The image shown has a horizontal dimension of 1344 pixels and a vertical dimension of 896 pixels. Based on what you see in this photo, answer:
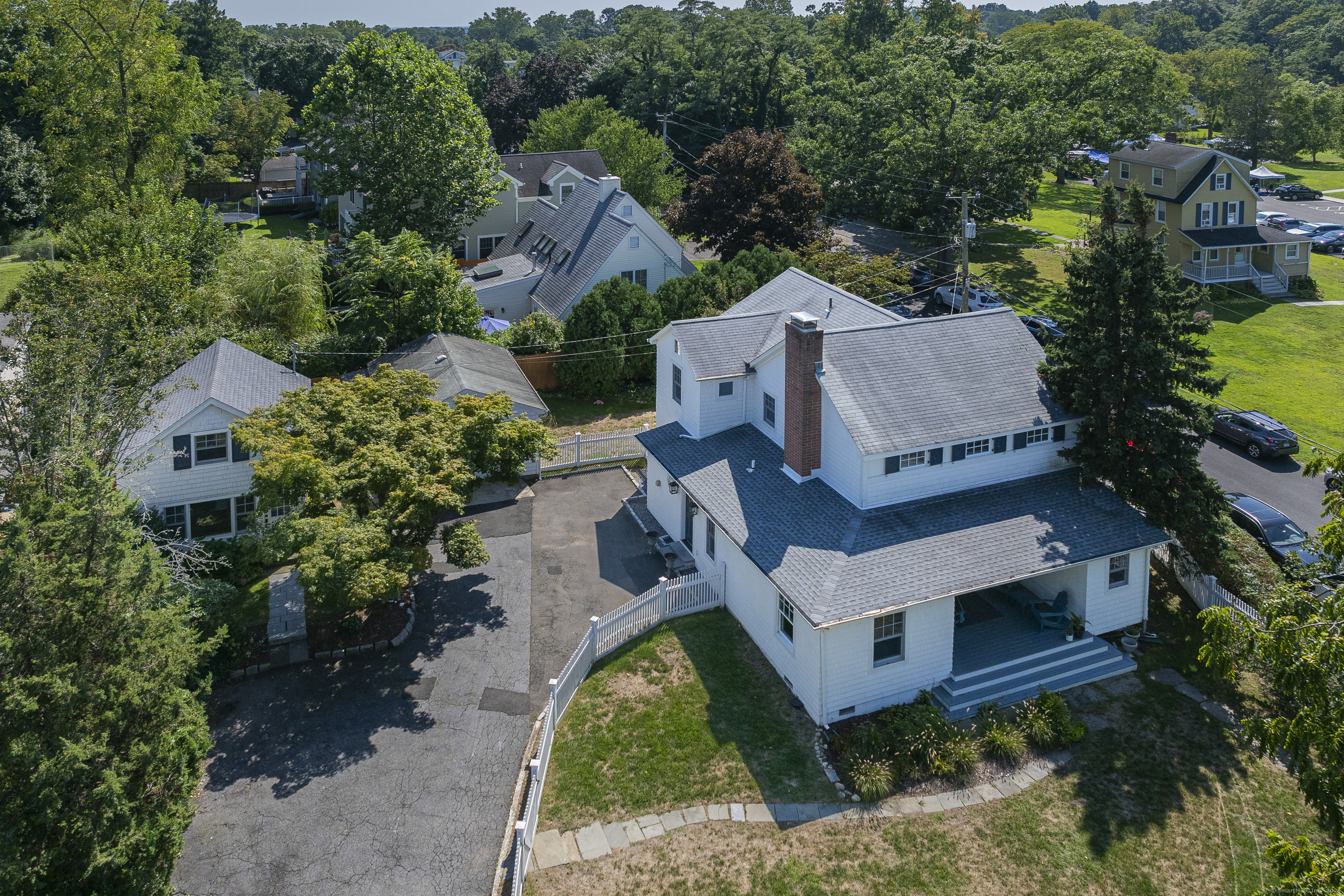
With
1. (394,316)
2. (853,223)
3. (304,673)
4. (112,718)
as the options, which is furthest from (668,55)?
(112,718)

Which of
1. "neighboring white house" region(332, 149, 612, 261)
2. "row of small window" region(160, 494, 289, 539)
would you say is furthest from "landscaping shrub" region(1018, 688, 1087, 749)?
"neighboring white house" region(332, 149, 612, 261)

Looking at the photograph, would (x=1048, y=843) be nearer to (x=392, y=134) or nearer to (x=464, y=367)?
(x=464, y=367)

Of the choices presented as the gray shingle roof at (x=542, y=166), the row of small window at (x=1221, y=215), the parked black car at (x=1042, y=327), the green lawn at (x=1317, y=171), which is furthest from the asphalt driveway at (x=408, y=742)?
the green lawn at (x=1317, y=171)

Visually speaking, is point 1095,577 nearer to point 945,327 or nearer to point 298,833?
point 945,327

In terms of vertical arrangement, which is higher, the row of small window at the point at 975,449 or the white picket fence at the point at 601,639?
the row of small window at the point at 975,449

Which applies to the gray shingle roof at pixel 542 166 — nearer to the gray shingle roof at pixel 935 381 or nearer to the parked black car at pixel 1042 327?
the parked black car at pixel 1042 327

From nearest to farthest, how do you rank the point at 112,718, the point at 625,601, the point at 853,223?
the point at 112,718
the point at 625,601
the point at 853,223

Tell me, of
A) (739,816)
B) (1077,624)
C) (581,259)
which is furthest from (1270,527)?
(581,259)
